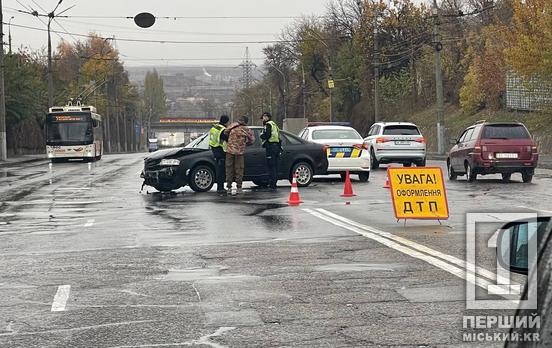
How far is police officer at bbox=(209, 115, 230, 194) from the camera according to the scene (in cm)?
2050

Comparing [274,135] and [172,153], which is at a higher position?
[274,135]

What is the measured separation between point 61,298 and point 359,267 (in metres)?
3.01

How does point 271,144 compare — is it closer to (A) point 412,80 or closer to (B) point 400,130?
(B) point 400,130

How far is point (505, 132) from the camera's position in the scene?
23734 mm

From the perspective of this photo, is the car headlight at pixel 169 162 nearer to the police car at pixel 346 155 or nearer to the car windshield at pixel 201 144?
the car windshield at pixel 201 144

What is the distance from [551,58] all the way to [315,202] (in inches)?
846

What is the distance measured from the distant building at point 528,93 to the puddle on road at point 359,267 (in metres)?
31.1

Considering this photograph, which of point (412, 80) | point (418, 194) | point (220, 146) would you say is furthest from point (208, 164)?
point (412, 80)

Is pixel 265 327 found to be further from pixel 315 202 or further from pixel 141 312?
pixel 315 202

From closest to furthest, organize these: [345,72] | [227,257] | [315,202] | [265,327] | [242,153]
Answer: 1. [265,327]
2. [227,257]
3. [315,202]
4. [242,153]
5. [345,72]

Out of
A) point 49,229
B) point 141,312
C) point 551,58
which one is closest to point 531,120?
point 551,58

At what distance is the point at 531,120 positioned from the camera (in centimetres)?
4462

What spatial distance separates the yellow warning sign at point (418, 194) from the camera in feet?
44.2

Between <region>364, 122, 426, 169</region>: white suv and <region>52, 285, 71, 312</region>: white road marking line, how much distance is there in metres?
23.4
